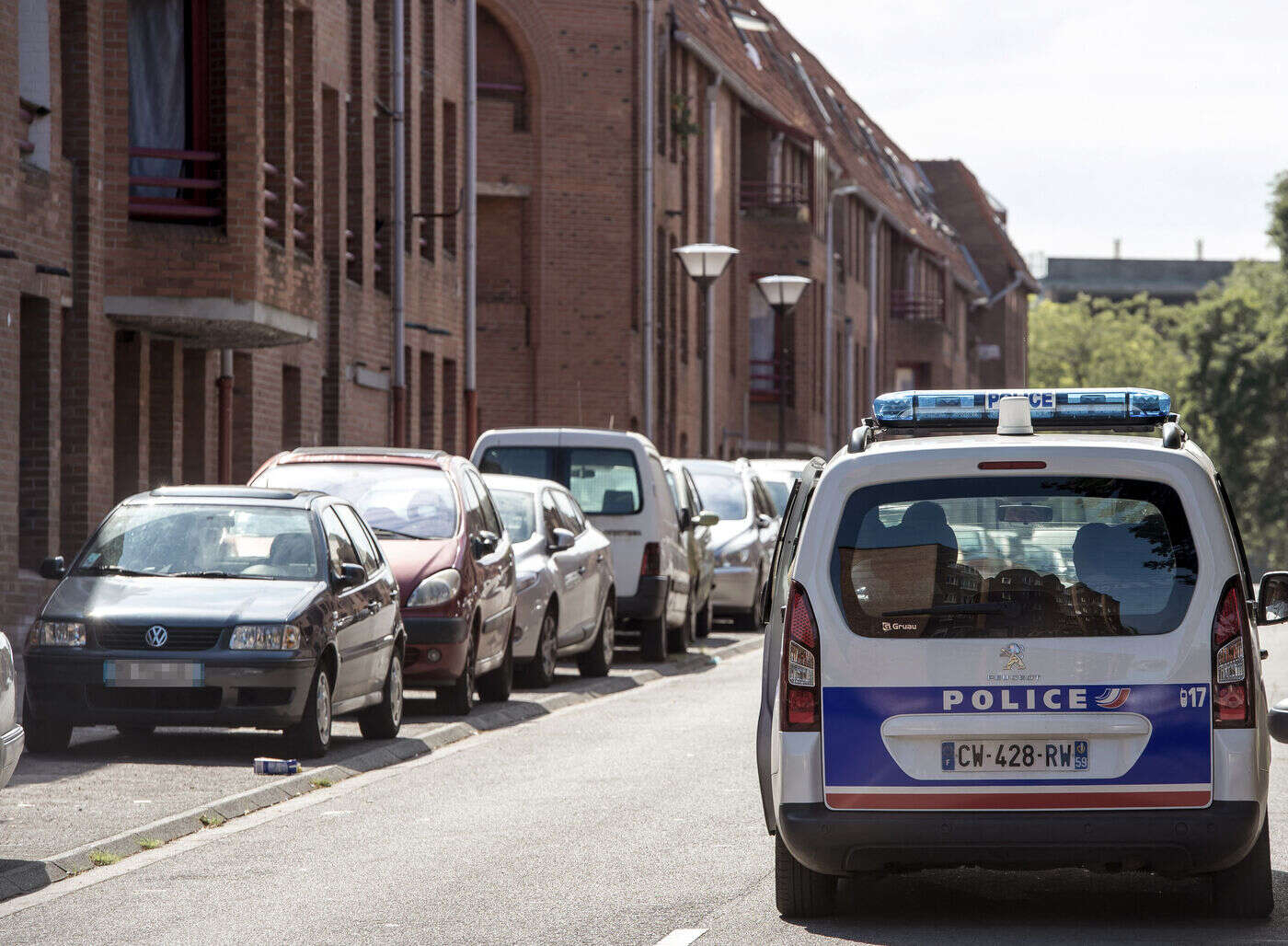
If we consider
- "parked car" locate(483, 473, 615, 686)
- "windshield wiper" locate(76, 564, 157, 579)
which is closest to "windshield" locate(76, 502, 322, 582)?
"windshield wiper" locate(76, 564, 157, 579)

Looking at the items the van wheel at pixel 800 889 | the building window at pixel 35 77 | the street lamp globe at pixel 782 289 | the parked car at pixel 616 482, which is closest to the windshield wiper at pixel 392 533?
the parked car at pixel 616 482

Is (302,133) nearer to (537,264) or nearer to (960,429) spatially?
(537,264)

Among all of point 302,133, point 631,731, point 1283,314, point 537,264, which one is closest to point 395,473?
point 631,731

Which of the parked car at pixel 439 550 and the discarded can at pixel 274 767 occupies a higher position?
the parked car at pixel 439 550

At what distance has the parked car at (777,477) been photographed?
111 feet

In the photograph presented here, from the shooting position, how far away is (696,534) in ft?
87.8

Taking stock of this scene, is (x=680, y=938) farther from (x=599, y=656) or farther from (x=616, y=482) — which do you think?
(x=616, y=482)

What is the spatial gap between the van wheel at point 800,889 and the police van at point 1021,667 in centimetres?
34

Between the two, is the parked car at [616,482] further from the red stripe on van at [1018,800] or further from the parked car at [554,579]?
the red stripe on van at [1018,800]

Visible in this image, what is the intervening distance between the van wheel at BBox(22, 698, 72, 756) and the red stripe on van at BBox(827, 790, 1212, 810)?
6.87m

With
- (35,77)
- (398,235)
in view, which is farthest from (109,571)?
(398,235)

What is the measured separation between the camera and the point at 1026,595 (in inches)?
329

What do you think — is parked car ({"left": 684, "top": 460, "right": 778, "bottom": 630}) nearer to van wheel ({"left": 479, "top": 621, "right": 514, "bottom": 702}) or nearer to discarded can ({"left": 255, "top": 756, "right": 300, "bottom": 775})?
van wheel ({"left": 479, "top": 621, "right": 514, "bottom": 702})

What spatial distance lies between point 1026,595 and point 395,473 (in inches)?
400
